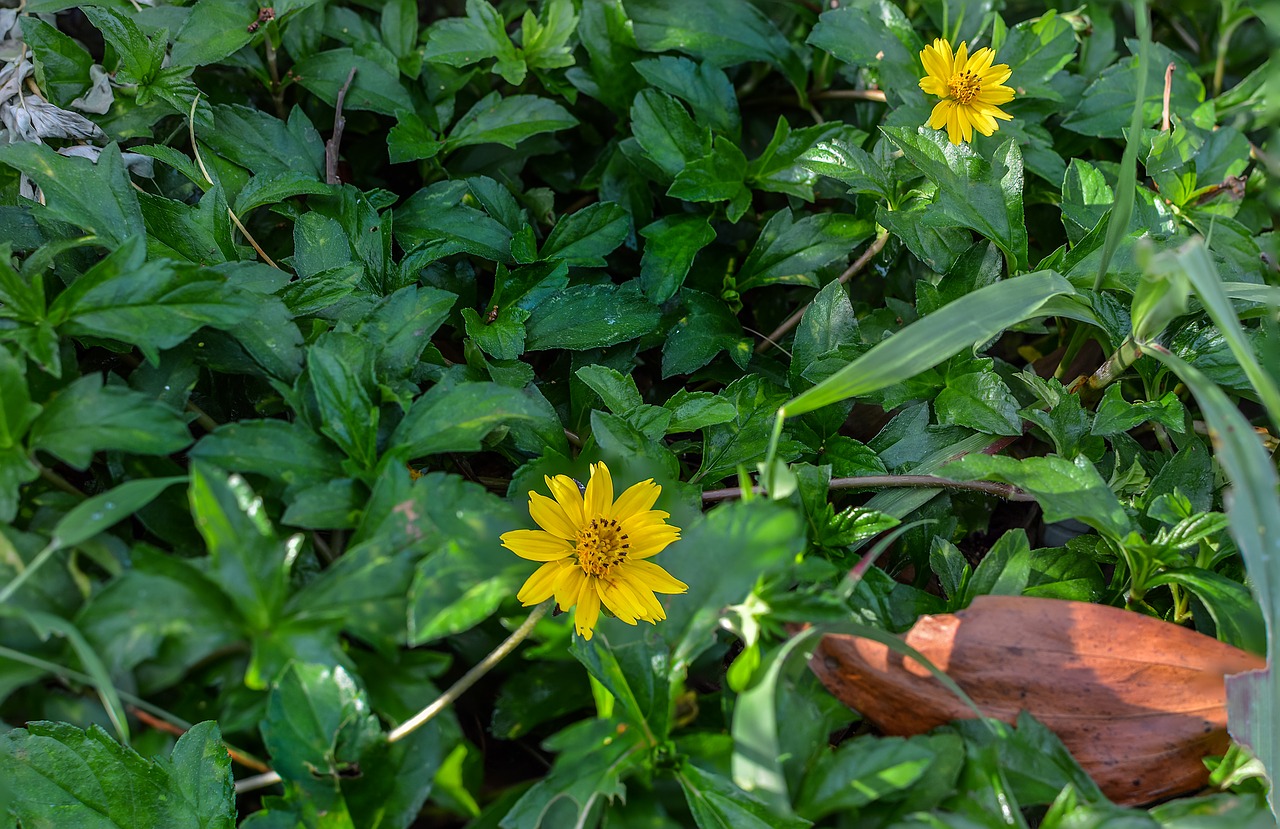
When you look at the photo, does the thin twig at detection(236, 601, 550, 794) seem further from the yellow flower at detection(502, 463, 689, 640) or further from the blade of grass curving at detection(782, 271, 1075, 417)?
the blade of grass curving at detection(782, 271, 1075, 417)

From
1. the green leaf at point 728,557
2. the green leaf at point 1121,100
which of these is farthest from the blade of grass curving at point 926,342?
the green leaf at point 1121,100

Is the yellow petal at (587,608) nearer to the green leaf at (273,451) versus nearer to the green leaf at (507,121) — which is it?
the green leaf at (273,451)

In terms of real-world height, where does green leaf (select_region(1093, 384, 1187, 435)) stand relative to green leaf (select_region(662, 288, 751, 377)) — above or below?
above

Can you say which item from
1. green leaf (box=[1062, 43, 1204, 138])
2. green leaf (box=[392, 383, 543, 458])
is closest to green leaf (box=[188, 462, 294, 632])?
green leaf (box=[392, 383, 543, 458])

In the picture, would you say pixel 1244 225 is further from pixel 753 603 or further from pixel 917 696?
pixel 753 603

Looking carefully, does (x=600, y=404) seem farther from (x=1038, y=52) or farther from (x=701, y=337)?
(x=1038, y=52)

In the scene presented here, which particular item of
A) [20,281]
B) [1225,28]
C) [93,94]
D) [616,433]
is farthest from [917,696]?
[1225,28]
